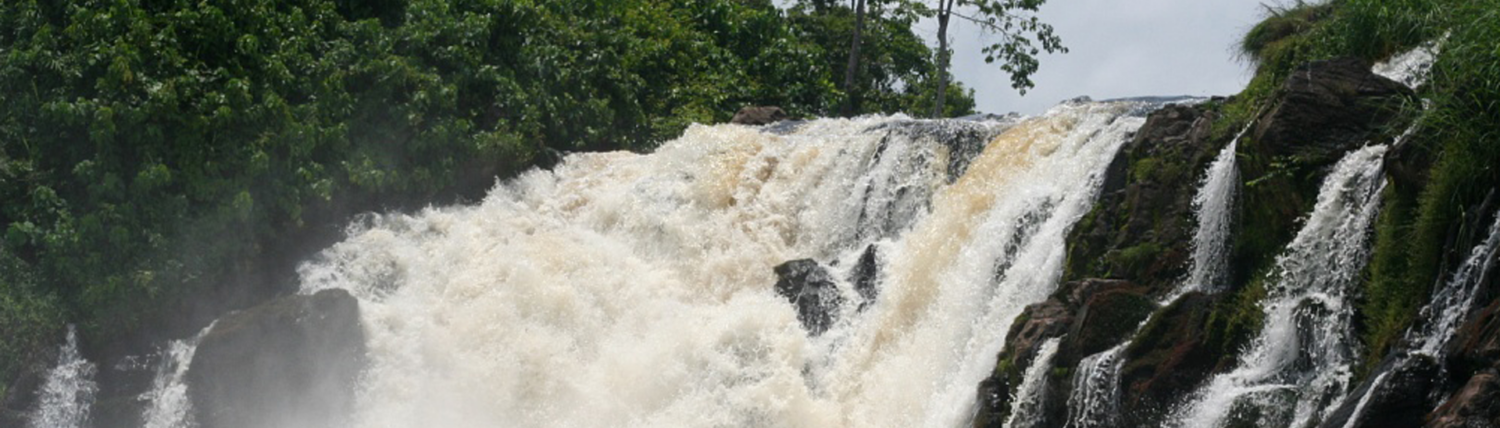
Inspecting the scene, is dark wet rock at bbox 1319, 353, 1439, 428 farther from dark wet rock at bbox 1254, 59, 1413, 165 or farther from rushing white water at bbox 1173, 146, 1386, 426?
dark wet rock at bbox 1254, 59, 1413, 165

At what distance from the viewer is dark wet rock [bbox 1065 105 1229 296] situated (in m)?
17.8

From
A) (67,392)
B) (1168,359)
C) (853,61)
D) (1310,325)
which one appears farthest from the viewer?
(853,61)

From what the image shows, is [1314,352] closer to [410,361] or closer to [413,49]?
[410,361]

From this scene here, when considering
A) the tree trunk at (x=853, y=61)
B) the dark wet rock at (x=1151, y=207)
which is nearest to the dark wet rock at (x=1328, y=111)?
the dark wet rock at (x=1151, y=207)

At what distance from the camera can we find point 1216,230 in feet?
56.4

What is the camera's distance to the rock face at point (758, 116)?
94.4 ft

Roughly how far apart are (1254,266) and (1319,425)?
284 centimetres

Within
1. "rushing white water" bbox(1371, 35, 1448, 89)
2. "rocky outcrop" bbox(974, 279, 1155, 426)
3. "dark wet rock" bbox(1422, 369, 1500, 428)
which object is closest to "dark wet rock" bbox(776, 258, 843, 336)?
"rocky outcrop" bbox(974, 279, 1155, 426)

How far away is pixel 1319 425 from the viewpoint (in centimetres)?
1401

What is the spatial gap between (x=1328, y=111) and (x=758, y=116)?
42.3 ft

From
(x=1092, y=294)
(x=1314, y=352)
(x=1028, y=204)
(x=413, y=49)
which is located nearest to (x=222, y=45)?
(x=413, y=49)

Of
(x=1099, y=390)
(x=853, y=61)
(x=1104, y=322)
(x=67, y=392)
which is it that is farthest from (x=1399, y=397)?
(x=853, y=61)

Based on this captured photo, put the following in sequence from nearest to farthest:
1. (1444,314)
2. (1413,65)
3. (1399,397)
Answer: (1399,397) → (1444,314) → (1413,65)

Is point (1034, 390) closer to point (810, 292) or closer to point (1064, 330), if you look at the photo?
point (1064, 330)
